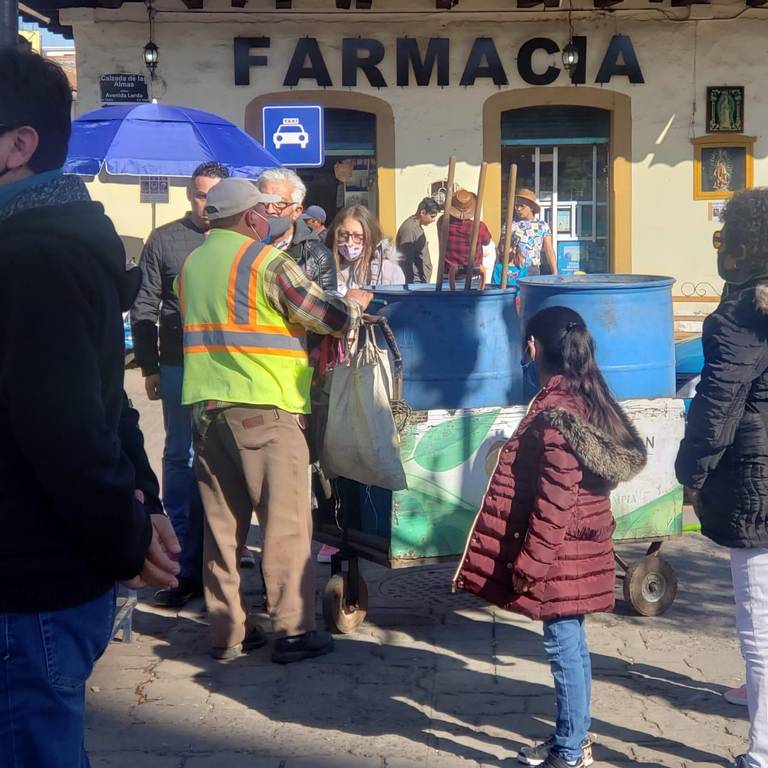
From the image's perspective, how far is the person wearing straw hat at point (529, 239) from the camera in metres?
11.4

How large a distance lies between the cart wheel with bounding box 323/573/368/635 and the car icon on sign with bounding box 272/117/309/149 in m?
5.82

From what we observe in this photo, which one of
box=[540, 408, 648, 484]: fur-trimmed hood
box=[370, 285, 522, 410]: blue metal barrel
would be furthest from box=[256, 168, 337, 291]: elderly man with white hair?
box=[540, 408, 648, 484]: fur-trimmed hood

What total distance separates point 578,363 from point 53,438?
7.19 ft

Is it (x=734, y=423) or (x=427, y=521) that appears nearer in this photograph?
(x=734, y=423)

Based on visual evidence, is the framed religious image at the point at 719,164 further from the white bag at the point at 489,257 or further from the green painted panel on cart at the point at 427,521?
the green painted panel on cart at the point at 427,521

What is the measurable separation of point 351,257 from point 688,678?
3072mm

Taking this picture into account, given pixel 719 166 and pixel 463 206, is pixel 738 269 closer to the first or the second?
pixel 463 206

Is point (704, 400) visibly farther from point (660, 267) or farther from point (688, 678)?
point (660, 267)

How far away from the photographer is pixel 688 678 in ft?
15.4

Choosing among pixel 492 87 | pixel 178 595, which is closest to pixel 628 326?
pixel 178 595

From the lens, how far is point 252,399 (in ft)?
15.3

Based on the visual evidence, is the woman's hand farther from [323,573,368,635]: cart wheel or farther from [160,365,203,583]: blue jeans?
[160,365,203,583]: blue jeans

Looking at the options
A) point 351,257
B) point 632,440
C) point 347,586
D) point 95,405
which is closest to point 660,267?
point 351,257

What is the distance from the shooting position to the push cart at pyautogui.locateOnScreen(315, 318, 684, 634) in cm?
491
